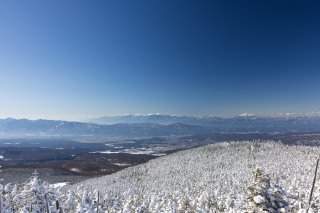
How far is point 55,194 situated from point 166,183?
14479cm

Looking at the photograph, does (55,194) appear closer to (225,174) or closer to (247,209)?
(247,209)

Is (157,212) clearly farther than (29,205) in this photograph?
Yes

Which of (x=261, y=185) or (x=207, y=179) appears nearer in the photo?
(x=261, y=185)

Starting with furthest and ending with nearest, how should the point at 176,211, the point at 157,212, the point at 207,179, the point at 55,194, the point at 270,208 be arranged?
the point at 207,179 → the point at 157,212 → the point at 176,211 → the point at 55,194 → the point at 270,208

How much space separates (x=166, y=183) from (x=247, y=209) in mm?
164862

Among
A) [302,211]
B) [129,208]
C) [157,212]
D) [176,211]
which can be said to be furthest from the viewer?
[157,212]

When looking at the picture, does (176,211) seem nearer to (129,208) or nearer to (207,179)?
(129,208)

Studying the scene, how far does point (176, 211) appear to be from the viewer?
46344mm

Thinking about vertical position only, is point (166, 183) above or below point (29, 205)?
below

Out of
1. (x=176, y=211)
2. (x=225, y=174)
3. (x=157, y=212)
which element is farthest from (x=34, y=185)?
(x=225, y=174)

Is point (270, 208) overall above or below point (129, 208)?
above

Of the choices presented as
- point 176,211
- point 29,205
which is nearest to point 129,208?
point 176,211

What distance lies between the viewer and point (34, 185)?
37188 mm

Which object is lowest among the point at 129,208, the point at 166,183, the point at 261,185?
the point at 166,183
